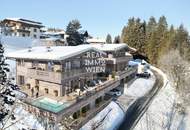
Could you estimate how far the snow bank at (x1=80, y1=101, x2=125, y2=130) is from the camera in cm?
2422

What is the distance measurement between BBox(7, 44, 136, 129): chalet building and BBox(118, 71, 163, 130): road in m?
3.55

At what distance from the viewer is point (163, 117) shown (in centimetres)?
3105

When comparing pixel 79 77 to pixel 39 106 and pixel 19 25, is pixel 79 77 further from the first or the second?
pixel 19 25

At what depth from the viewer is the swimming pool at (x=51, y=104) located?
2159 cm

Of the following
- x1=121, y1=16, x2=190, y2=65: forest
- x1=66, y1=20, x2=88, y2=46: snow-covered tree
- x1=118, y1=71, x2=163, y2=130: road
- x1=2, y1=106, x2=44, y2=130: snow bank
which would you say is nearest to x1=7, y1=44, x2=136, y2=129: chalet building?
x1=2, y1=106, x2=44, y2=130: snow bank

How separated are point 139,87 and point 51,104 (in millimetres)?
22889

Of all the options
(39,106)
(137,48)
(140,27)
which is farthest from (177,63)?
(39,106)

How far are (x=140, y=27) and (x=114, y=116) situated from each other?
49.0 m

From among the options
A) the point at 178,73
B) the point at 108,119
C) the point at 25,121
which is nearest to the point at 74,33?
the point at 178,73

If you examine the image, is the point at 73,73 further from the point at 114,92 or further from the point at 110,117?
the point at 114,92

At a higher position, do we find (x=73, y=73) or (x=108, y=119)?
(x=73, y=73)

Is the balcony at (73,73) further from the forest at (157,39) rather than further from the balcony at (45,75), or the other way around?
the forest at (157,39)

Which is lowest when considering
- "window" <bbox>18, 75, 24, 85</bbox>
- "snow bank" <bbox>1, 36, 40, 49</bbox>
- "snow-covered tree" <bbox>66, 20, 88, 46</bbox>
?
"window" <bbox>18, 75, 24, 85</bbox>

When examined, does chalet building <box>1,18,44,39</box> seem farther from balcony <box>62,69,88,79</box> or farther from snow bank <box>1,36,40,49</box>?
balcony <box>62,69,88,79</box>
